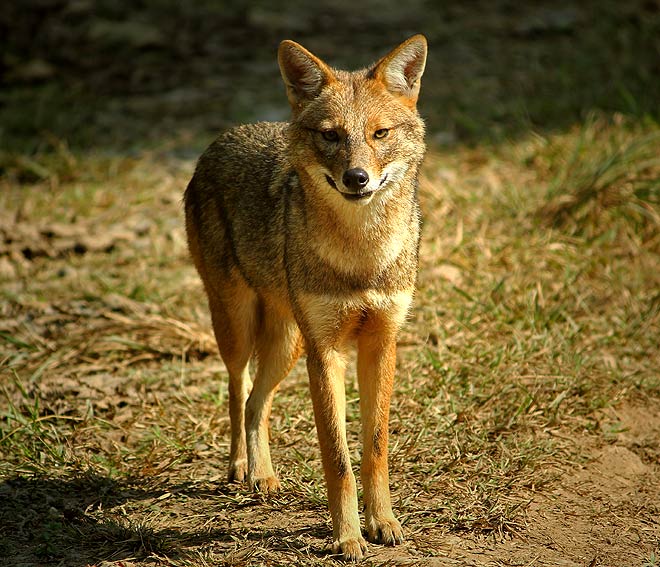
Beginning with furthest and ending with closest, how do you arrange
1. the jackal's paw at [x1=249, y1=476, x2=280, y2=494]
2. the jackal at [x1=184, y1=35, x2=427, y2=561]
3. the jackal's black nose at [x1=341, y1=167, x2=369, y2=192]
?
the jackal's paw at [x1=249, y1=476, x2=280, y2=494]
the jackal at [x1=184, y1=35, x2=427, y2=561]
the jackal's black nose at [x1=341, y1=167, x2=369, y2=192]

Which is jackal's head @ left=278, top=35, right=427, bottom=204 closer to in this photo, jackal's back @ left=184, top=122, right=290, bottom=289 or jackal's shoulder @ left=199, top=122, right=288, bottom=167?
jackal's back @ left=184, top=122, right=290, bottom=289

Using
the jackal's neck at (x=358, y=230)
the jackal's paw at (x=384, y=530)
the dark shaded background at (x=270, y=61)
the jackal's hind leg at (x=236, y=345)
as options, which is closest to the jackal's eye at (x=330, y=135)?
the jackal's neck at (x=358, y=230)

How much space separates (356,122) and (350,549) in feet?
6.42

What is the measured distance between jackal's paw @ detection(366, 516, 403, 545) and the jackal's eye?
1.81 metres

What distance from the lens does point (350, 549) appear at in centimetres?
411

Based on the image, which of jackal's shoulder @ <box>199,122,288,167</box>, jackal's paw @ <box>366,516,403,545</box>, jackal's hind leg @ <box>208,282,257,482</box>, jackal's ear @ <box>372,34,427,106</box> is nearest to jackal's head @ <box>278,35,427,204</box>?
jackal's ear @ <box>372,34,427,106</box>

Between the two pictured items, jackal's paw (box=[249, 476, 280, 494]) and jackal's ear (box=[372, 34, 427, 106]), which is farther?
jackal's paw (box=[249, 476, 280, 494])

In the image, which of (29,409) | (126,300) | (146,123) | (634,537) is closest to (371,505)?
(634,537)

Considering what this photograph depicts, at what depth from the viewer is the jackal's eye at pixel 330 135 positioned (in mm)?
4212

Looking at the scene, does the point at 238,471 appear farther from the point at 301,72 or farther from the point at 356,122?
the point at 301,72

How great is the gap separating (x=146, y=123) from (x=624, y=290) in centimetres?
551

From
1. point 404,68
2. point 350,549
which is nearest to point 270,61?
point 404,68

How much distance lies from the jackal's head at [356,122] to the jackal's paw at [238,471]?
169 centimetres

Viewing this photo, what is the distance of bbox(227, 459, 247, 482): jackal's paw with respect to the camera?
5.01 m
